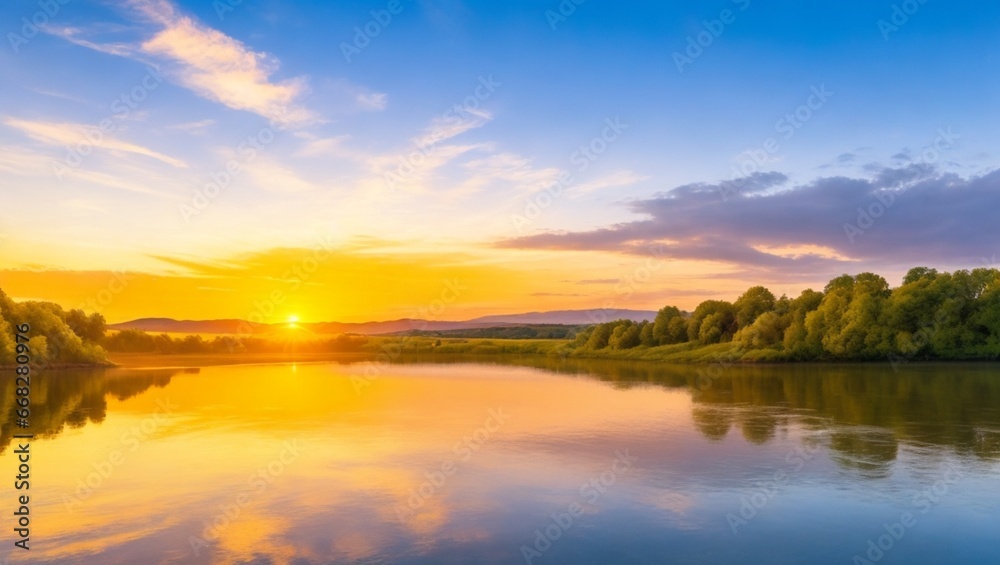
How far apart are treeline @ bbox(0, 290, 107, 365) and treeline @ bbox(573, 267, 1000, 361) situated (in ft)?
281

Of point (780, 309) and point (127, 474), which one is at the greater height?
point (780, 309)

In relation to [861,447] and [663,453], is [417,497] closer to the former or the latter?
[663,453]

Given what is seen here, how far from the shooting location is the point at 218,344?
15412cm

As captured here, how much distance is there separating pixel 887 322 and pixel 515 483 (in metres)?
77.3

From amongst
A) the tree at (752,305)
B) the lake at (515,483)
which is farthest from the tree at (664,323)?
the lake at (515,483)

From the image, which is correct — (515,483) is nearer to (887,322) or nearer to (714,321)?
(887,322)

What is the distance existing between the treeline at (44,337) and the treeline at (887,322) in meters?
85.8

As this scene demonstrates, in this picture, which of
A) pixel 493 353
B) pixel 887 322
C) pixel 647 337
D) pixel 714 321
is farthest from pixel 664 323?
pixel 493 353

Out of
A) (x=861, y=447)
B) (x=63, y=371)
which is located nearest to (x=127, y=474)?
(x=861, y=447)

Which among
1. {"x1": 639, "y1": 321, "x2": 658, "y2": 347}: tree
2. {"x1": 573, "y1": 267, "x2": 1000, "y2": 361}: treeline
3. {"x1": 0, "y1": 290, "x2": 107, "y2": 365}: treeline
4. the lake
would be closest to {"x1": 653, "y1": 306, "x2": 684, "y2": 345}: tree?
{"x1": 639, "y1": 321, "x2": 658, "y2": 347}: tree

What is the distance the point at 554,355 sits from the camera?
143m

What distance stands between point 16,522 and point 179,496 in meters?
3.63

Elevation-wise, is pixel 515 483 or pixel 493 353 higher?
pixel 515 483

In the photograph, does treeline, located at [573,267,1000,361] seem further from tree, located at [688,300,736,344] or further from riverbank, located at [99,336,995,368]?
tree, located at [688,300,736,344]
